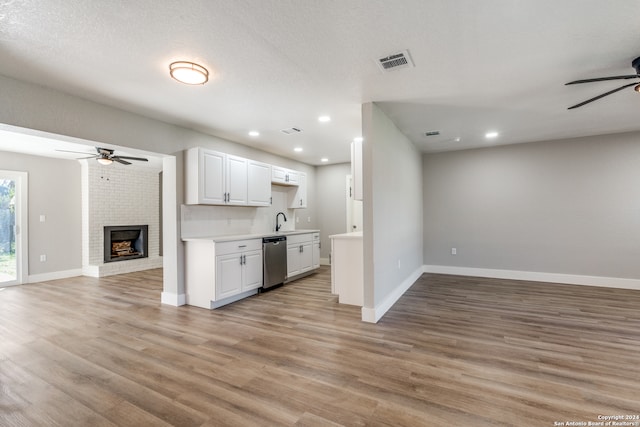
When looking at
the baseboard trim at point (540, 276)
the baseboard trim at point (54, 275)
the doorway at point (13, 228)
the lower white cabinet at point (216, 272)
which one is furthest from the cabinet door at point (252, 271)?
the doorway at point (13, 228)

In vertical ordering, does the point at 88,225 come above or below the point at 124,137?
below

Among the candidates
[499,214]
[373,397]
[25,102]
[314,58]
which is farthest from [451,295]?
[25,102]

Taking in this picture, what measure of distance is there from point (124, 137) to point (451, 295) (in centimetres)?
507

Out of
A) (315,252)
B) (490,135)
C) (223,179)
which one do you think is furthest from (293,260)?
(490,135)

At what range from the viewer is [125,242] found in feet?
24.0

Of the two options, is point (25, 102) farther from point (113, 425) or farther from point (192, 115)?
point (113, 425)

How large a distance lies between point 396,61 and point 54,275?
7.76 metres

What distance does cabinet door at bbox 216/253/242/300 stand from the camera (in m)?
4.08

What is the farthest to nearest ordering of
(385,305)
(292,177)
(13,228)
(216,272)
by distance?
1. (292,177)
2. (13,228)
3. (216,272)
4. (385,305)

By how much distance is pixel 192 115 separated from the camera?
3.89 metres

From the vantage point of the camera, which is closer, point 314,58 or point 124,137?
point 314,58

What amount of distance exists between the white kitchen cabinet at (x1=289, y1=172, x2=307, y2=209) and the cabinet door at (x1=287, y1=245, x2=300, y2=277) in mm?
1324

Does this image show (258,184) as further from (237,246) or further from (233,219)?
(237,246)

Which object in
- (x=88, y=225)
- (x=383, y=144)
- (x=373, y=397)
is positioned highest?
(x=383, y=144)
